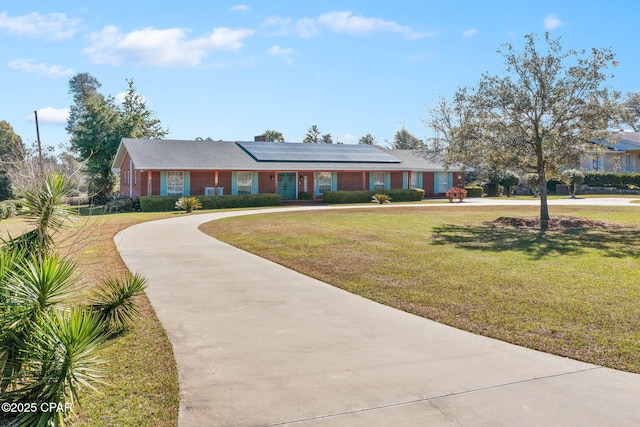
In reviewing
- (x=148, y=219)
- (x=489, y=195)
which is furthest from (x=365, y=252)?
(x=489, y=195)

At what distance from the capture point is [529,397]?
3.63 m

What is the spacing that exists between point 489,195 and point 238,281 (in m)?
38.1

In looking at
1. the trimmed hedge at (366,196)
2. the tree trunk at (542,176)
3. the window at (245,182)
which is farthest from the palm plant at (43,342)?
the trimmed hedge at (366,196)

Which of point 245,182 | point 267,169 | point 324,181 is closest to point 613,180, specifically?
point 324,181

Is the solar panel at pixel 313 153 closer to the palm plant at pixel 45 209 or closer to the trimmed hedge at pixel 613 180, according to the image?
the trimmed hedge at pixel 613 180

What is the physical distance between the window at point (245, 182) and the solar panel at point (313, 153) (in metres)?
1.39

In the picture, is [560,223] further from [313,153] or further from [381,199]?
[313,153]

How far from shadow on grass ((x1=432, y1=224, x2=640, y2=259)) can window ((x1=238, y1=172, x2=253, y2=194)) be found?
717 inches

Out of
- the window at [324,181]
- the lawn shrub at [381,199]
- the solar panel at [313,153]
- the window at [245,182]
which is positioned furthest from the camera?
the window at [324,181]

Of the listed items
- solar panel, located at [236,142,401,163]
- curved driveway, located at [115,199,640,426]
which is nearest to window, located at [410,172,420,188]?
solar panel, located at [236,142,401,163]

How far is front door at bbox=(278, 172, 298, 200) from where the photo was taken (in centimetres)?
3388

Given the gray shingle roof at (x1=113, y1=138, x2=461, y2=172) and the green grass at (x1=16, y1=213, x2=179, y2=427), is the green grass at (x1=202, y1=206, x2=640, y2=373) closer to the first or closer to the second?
the green grass at (x1=16, y1=213, x2=179, y2=427)

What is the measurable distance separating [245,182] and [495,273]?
82.9ft

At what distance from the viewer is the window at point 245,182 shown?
3195 centimetres
